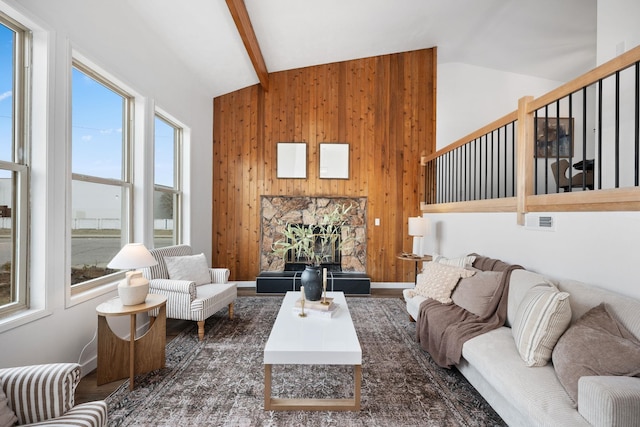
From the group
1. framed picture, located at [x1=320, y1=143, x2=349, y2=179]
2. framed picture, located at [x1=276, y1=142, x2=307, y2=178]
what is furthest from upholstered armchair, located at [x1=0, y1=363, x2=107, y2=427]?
framed picture, located at [x1=320, y1=143, x2=349, y2=179]

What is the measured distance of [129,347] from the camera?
7.67 feet

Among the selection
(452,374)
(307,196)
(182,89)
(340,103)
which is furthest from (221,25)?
(452,374)

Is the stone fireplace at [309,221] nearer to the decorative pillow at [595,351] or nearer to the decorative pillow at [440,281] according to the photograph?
the decorative pillow at [440,281]

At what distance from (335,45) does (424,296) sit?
396cm

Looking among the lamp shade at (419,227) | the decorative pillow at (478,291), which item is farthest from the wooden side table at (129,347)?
the lamp shade at (419,227)

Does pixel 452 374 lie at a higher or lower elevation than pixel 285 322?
lower

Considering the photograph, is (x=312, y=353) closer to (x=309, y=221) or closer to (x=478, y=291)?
(x=478, y=291)

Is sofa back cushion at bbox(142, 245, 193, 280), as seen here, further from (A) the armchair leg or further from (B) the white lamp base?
(B) the white lamp base

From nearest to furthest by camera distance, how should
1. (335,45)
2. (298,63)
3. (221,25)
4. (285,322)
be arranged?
1. (285,322)
2. (221,25)
3. (335,45)
4. (298,63)

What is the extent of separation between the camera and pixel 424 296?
319 cm

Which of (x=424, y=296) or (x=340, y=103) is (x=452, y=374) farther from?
(x=340, y=103)

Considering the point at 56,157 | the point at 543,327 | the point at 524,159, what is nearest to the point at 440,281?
the point at 543,327

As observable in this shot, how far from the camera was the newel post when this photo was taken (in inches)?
108

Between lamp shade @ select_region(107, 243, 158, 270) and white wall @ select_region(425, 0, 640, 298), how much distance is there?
3.21 m
